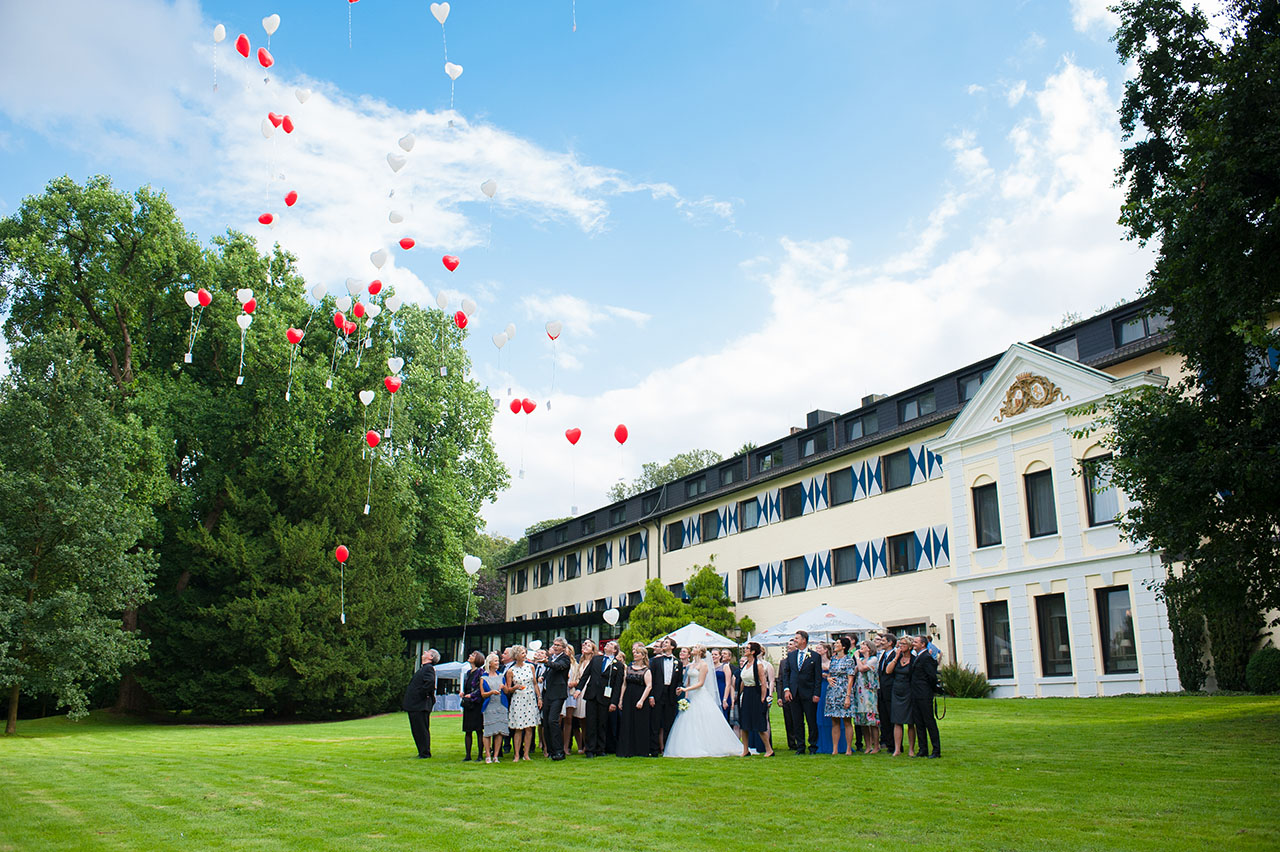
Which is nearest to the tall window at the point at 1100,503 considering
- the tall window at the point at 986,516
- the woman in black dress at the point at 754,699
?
the tall window at the point at 986,516

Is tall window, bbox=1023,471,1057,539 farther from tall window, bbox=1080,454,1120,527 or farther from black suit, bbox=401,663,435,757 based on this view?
black suit, bbox=401,663,435,757

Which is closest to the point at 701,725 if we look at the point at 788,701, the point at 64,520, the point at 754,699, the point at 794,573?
the point at 754,699

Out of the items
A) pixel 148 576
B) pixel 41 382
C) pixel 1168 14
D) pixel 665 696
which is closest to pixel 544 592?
pixel 148 576

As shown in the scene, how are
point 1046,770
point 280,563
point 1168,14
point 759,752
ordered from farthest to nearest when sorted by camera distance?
point 280,563, point 1168,14, point 759,752, point 1046,770

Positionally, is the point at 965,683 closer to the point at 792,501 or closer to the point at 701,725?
the point at 792,501

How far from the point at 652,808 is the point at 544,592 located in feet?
156

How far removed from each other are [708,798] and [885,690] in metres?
4.75

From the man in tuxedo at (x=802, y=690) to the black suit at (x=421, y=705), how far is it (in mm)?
5608

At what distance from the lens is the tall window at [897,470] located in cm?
3039

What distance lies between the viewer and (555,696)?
46.1 feet

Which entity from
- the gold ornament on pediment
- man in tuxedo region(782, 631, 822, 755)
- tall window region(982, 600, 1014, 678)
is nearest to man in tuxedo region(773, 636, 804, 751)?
man in tuxedo region(782, 631, 822, 755)

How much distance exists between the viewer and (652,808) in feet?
28.2

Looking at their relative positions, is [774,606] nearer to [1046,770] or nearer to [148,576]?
[148,576]

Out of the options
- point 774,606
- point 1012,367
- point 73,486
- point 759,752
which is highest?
point 1012,367
